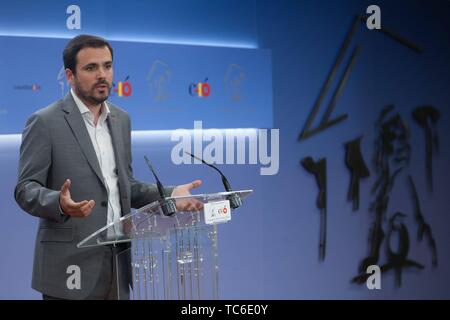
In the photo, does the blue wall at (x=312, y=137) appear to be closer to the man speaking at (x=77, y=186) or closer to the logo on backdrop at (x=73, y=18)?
the logo on backdrop at (x=73, y=18)

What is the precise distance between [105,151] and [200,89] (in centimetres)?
154

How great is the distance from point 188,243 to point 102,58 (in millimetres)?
1061

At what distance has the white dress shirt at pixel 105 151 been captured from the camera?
9.78ft

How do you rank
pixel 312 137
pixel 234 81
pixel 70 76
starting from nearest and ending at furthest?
pixel 70 76
pixel 234 81
pixel 312 137

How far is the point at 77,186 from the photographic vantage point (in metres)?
2.93

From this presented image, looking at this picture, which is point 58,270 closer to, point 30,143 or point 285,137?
Result: point 30,143

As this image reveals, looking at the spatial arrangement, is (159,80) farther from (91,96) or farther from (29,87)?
(91,96)

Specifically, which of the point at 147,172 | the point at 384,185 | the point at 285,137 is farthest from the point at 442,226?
the point at 147,172

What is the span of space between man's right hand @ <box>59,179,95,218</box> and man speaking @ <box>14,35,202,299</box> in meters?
0.11

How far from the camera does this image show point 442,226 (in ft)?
17.0
